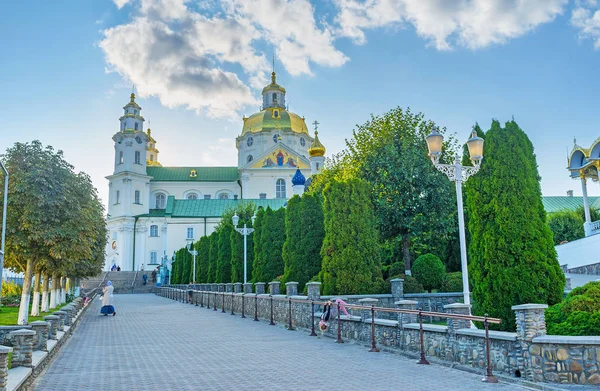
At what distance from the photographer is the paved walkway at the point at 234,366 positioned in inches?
311

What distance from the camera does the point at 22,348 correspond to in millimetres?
8086

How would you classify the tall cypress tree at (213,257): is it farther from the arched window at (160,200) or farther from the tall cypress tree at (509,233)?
the arched window at (160,200)

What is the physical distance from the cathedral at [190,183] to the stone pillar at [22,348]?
185ft

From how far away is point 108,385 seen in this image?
318 inches

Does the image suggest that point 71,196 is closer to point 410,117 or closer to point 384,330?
point 384,330

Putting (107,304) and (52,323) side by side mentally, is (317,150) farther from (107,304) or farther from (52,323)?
(52,323)

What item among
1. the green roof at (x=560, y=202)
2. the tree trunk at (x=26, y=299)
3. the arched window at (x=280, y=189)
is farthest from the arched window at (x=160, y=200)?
the tree trunk at (x=26, y=299)

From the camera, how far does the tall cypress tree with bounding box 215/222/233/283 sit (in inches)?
1409

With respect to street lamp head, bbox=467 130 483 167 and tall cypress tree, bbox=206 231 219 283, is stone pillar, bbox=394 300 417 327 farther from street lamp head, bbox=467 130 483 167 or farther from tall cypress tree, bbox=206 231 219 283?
tall cypress tree, bbox=206 231 219 283

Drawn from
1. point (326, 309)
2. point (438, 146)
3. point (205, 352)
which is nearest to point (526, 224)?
point (438, 146)

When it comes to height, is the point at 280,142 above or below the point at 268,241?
above

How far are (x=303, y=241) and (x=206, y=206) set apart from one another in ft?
185

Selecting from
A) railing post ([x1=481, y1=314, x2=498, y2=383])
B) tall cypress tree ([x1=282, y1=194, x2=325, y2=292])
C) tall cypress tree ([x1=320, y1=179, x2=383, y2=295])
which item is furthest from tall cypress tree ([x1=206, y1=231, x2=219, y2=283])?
railing post ([x1=481, y1=314, x2=498, y2=383])

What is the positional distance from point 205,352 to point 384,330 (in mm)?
3820
